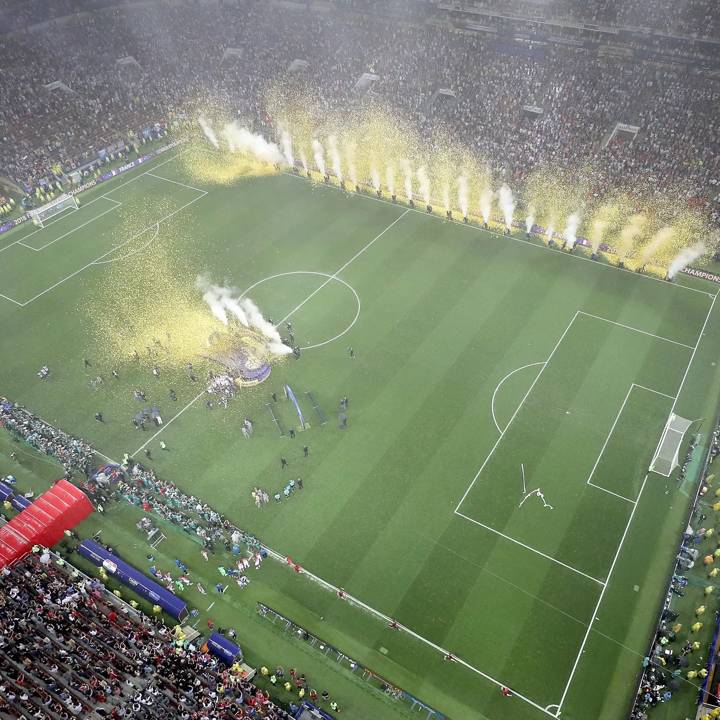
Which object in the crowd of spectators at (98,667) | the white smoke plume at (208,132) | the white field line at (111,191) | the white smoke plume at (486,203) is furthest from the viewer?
the white smoke plume at (208,132)

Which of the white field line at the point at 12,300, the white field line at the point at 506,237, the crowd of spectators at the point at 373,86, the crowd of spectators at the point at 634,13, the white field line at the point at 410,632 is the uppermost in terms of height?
the crowd of spectators at the point at 634,13

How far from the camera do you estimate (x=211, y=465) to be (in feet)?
109

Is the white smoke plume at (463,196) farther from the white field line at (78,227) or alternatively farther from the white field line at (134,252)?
the white field line at (78,227)

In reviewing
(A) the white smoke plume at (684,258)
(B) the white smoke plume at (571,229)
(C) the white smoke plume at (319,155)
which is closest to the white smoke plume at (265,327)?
(C) the white smoke plume at (319,155)

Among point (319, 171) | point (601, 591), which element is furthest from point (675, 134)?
point (601, 591)

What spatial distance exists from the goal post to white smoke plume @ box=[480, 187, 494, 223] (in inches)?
1504

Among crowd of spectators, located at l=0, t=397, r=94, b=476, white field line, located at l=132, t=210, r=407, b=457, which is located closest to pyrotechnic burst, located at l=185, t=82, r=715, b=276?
white field line, located at l=132, t=210, r=407, b=457

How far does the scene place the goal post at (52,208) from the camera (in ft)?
176

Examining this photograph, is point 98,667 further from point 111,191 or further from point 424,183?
point 111,191

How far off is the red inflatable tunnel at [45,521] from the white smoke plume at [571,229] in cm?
3919

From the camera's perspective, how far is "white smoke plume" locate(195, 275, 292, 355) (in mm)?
40272

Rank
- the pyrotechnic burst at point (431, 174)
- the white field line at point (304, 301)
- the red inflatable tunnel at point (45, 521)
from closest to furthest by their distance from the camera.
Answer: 1. the red inflatable tunnel at point (45, 521)
2. the white field line at point (304, 301)
3. the pyrotechnic burst at point (431, 174)

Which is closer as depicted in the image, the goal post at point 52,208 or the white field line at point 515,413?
the white field line at point 515,413

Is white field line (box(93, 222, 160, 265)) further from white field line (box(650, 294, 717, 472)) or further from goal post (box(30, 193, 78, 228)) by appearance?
white field line (box(650, 294, 717, 472))
